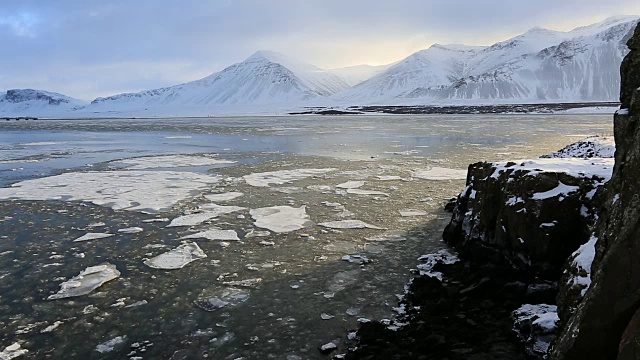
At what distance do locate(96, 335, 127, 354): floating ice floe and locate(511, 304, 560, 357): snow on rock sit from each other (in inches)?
216

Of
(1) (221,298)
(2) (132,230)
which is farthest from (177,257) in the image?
(2) (132,230)

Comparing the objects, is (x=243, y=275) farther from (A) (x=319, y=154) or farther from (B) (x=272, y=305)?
(A) (x=319, y=154)

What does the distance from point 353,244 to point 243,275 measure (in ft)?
9.07

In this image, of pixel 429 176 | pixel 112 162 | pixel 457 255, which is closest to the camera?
pixel 457 255

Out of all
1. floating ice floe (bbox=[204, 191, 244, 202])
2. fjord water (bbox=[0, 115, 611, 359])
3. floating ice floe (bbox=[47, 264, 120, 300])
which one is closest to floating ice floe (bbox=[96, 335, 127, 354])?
fjord water (bbox=[0, 115, 611, 359])

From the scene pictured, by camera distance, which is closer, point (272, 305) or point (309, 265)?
point (272, 305)

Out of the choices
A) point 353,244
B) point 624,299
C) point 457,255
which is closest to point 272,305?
point 353,244

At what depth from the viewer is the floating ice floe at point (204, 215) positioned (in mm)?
12156

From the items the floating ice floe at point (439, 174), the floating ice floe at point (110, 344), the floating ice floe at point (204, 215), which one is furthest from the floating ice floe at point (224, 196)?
the floating ice floe at point (110, 344)

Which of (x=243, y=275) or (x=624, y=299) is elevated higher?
(x=624, y=299)

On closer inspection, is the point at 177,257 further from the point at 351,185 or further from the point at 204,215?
the point at 351,185

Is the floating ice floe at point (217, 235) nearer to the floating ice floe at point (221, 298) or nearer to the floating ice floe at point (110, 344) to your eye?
the floating ice floe at point (221, 298)

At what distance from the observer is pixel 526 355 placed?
5.97m

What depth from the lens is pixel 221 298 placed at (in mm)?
7691
